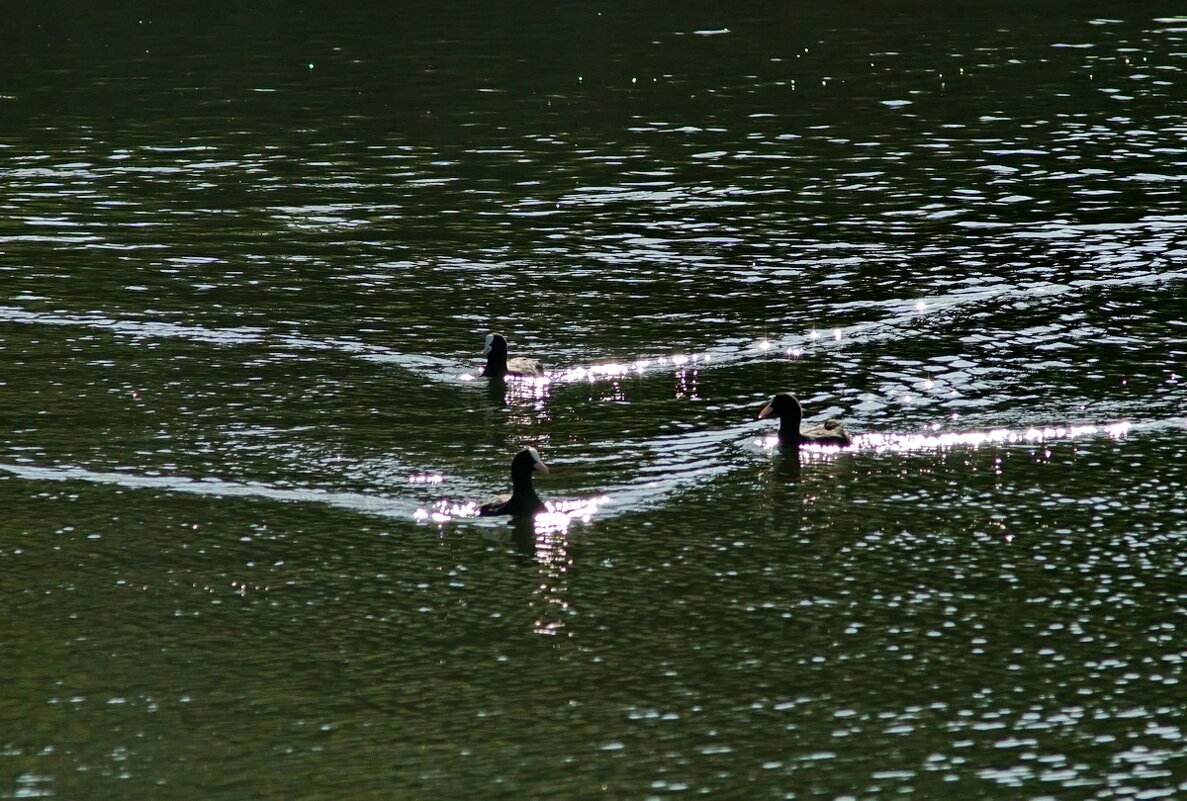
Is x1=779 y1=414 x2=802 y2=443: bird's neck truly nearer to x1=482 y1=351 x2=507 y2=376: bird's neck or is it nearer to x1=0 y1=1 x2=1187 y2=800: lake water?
x1=0 y1=1 x2=1187 y2=800: lake water

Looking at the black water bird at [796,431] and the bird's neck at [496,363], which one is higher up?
the bird's neck at [496,363]

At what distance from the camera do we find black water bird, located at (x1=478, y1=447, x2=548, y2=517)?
1977cm

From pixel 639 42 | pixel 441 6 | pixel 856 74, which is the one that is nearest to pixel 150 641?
pixel 856 74

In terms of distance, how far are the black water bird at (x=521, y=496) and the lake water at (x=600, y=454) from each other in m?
0.38

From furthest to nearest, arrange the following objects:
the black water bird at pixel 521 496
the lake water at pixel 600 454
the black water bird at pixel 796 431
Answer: the black water bird at pixel 796 431
the black water bird at pixel 521 496
the lake water at pixel 600 454

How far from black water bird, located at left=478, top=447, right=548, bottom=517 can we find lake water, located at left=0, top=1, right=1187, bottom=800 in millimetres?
379

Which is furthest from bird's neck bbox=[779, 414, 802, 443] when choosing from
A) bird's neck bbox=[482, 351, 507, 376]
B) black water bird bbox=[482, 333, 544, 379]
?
bird's neck bbox=[482, 351, 507, 376]

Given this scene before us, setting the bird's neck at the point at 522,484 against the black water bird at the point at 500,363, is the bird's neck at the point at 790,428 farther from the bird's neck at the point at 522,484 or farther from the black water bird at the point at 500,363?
the black water bird at the point at 500,363

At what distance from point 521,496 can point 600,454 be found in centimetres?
222

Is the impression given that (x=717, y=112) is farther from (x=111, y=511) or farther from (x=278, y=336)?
(x=111, y=511)

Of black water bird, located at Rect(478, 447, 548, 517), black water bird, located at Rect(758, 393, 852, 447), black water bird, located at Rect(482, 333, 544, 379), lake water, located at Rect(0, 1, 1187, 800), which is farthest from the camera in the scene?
black water bird, located at Rect(482, 333, 544, 379)

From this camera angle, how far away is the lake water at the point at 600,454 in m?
15.1

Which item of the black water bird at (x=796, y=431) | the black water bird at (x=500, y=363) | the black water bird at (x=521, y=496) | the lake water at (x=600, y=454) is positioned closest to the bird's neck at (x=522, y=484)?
the black water bird at (x=521, y=496)

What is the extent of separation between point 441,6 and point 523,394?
143 ft
